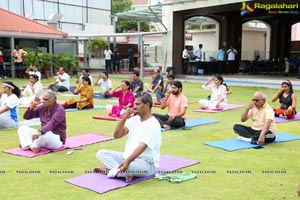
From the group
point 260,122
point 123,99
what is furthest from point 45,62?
point 260,122

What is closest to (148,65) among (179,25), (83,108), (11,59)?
(179,25)

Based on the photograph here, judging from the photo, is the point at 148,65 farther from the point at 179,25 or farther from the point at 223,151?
the point at 223,151

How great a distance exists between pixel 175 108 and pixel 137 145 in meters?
Result: 3.15

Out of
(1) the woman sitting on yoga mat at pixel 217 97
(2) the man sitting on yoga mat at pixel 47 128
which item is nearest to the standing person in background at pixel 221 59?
(1) the woman sitting on yoga mat at pixel 217 97

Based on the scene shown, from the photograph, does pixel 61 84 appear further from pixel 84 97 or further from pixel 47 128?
pixel 47 128

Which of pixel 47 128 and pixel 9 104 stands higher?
pixel 9 104

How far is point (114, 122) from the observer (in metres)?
8.33

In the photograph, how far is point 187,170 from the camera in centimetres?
491

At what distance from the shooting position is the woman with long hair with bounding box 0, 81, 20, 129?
23.5 ft

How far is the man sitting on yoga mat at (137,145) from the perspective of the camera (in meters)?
4.22

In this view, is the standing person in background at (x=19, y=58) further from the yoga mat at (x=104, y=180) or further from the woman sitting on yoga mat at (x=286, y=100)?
A: the yoga mat at (x=104, y=180)

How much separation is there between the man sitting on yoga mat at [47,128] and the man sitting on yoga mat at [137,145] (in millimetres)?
1307

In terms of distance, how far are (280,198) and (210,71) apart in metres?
16.9

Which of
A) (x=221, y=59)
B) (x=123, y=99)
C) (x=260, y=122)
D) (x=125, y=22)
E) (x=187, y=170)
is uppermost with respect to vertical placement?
(x=125, y=22)
